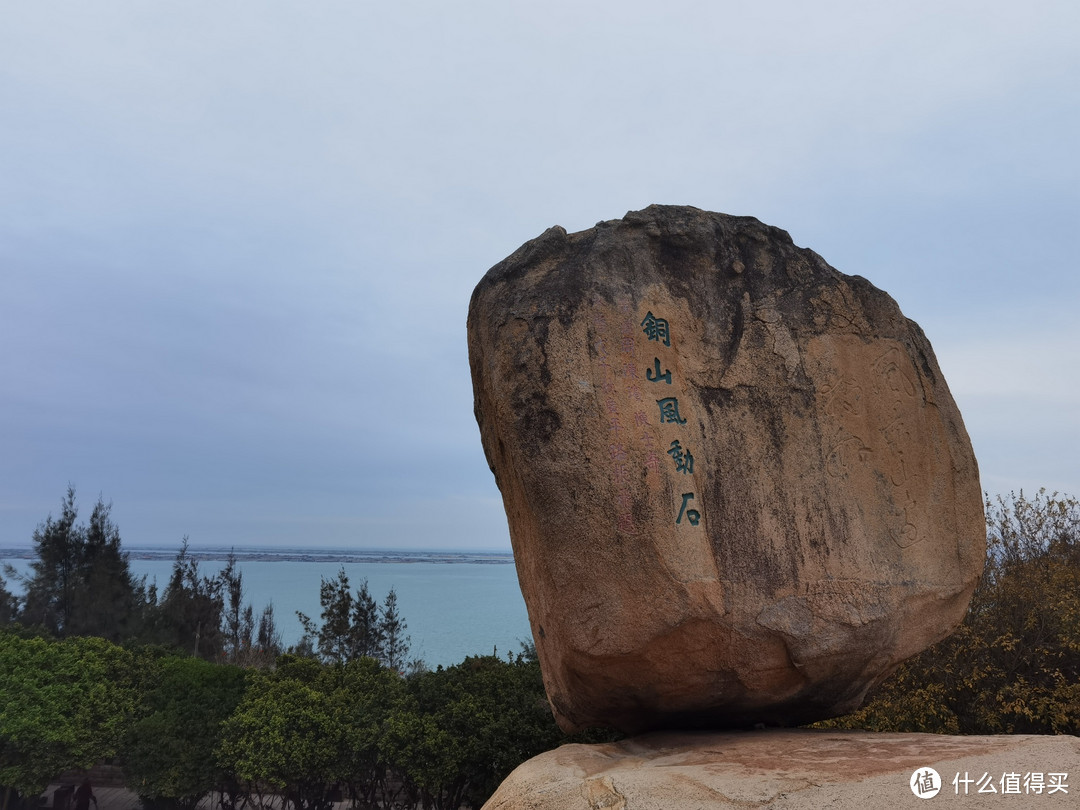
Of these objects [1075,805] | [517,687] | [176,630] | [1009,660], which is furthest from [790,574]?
[176,630]

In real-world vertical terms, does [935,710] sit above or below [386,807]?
above

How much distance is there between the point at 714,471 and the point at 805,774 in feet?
5.78

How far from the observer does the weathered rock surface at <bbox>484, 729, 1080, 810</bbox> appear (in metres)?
3.48

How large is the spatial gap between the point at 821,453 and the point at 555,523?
6.27 ft

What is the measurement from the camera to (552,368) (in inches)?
187

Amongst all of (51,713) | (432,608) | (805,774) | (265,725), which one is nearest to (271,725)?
(265,725)

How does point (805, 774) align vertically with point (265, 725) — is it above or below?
above

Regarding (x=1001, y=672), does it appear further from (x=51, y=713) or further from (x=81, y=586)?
(x=81, y=586)

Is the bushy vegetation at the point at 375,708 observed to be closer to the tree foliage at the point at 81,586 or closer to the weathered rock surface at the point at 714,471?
the weathered rock surface at the point at 714,471

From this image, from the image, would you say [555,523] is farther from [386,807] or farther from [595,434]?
[386,807]

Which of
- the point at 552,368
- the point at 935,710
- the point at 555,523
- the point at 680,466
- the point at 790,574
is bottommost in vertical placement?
the point at 935,710

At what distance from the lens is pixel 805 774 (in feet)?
12.9

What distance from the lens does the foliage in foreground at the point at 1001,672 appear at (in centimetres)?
793

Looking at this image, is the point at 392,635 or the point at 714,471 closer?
the point at 714,471
